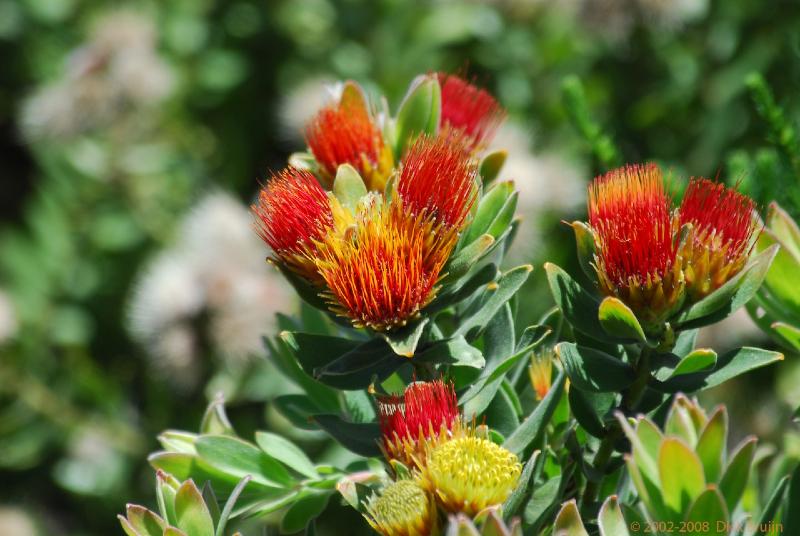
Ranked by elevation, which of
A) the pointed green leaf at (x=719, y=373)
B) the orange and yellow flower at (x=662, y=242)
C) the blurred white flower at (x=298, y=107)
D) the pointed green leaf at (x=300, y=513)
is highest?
the blurred white flower at (x=298, y=107)

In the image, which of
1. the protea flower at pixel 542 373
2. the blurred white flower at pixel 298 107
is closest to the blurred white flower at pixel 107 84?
the blurred white flower at pixel 298 107

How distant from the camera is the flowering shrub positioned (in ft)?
1.95

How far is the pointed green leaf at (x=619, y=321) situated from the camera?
0.60m

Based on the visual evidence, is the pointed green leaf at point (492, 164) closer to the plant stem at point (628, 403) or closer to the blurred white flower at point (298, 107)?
the plant stem at point (628, 403)

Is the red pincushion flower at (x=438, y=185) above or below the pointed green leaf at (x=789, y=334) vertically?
above

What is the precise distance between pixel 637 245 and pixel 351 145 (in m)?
0.25

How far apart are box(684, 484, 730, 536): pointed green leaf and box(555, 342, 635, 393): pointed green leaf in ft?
0.33

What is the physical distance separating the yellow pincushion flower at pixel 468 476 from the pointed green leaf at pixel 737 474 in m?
0.12

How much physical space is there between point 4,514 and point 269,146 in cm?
118

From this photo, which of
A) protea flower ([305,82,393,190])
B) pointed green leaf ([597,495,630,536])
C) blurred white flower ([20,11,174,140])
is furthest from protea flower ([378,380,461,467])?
blurred white flower ([20,11,174,140])

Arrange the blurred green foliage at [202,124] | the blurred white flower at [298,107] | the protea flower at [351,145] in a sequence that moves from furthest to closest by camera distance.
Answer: the blurred white flower at [298,107] < the blurred green foliage at [202,124] < the protea flower at [351,145]

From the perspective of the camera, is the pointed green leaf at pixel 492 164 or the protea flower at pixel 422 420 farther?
→ the pointed green leaf at pixel 492 164

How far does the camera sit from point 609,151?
0.99 metres

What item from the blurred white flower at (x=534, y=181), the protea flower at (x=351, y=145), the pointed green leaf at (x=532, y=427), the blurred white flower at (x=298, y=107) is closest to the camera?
the pointed green leaf at (x=532, y=427)
